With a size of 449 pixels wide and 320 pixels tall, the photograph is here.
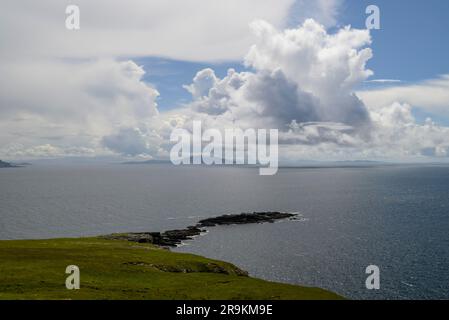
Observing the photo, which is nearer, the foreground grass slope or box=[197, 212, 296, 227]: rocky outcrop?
the foreground grass slope

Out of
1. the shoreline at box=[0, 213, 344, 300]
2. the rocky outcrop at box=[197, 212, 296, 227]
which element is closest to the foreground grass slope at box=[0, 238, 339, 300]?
the shoreline at box=[0, 213, 344, 300]

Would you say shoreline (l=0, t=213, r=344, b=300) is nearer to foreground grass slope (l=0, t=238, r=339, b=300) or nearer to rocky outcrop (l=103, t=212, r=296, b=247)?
foreground grass slope (l=0, t=238, r=339, b=300)

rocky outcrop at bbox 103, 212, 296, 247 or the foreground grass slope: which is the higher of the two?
the foreground grass slope

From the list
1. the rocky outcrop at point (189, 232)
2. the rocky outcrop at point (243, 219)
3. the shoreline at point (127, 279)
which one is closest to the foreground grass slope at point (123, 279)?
the shoreline at point (127, 279)

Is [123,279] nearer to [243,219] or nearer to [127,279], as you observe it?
[127,279]

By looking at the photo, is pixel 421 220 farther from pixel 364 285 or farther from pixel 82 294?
pixel 82 294

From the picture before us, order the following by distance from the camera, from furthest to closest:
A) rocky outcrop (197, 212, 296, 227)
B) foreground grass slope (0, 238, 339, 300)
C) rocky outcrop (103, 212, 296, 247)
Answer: rocky outcrop (197, 212, 296, 227) → rocky outcrop (103, 212, 296, 247) → foreground grass slope (0, 238, 339, 300)

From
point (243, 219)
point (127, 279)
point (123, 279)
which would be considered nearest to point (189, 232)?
Answer: point (243, 219)

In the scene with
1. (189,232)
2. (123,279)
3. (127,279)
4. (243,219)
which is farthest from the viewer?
(243,219)

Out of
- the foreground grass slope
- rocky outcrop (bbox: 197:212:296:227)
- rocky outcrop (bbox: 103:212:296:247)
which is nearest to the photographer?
the foreground grass slope
